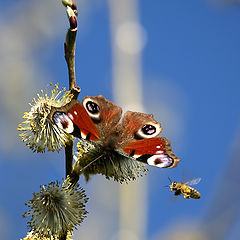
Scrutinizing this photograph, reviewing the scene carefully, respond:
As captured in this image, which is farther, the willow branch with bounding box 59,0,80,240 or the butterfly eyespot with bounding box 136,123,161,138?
the butterfly eyespot with bounding box 136,123,161,138

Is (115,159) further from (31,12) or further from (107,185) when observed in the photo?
(31,12)

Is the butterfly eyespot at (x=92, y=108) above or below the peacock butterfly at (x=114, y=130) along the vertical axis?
above

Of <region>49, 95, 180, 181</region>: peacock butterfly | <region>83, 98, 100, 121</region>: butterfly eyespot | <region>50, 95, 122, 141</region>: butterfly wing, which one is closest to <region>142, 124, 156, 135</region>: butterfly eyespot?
<region>49, 95, 180, 181</region>: peacock butterfly

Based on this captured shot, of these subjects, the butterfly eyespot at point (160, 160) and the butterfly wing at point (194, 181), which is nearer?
the butterfly eyespot at point (160, 160)

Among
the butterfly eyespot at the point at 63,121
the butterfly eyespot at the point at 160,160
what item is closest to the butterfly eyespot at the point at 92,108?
the butterfly eyespot at the point at 63,121

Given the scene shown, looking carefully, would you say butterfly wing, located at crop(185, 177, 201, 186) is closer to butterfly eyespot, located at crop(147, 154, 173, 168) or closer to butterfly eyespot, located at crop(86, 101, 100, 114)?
butterfly eyespot, located at crop(147, 154, 173, 168)

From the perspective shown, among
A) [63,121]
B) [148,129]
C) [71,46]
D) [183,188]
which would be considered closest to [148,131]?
[148,129]

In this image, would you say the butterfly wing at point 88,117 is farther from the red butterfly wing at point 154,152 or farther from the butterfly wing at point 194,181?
the butterfly wing at point 194,181

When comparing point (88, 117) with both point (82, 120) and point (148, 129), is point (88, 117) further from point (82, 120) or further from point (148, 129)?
point (148, 129)
